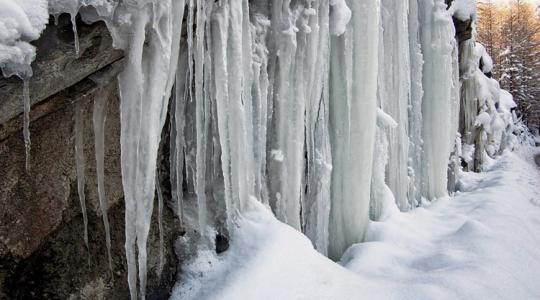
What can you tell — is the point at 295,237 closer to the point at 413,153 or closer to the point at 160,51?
the point at 160,51

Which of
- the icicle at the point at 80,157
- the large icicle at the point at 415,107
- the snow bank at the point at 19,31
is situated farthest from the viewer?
the large icicle at the point at 415,107

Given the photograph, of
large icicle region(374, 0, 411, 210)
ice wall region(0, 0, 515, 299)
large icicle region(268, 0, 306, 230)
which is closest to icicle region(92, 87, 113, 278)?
ice wall region(0, 0, 515, 299)

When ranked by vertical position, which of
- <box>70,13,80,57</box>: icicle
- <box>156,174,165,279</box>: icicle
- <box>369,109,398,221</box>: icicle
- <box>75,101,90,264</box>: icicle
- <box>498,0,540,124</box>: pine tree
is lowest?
<box>498,0,540,124</box>: pine tree

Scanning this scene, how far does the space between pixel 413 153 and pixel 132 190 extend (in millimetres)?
3872

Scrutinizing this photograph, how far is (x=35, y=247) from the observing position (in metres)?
1.70

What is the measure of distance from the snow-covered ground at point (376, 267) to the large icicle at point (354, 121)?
0.22 meters

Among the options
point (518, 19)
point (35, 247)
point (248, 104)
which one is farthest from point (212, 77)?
point (518, 19)

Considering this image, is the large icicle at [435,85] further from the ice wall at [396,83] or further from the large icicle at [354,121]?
the large icicle at [354,121]

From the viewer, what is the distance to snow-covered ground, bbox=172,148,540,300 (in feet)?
6.70

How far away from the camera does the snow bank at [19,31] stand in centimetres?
131

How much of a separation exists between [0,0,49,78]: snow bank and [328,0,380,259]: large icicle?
2.23 meters

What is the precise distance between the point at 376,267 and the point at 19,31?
223 centimetres

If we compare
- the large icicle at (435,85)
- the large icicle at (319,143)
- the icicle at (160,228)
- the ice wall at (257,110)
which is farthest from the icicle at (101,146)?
the large icicle at (435,85)

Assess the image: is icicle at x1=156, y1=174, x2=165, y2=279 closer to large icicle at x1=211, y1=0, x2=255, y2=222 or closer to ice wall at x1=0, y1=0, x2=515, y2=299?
ice wall at x1=0, y1=0, x2=515, y2=299
